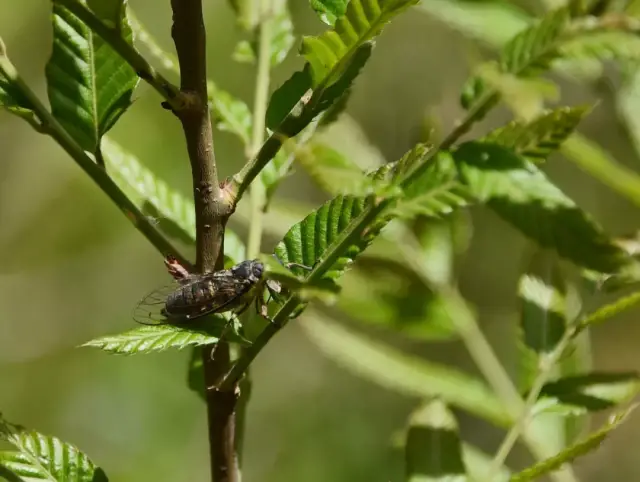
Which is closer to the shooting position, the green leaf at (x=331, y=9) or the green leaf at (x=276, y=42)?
the green leaf at (x=331, y=9)

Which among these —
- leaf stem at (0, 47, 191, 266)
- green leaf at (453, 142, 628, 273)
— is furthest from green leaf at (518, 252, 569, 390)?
leaf stem at (0, 47, 191, 266)

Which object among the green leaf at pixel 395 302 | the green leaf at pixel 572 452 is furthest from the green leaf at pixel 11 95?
the green leaf at pixel 395 302

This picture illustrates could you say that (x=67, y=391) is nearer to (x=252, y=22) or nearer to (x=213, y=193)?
(x=252, y=22)

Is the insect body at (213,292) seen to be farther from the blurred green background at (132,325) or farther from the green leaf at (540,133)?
the blurred green background at (132,325)

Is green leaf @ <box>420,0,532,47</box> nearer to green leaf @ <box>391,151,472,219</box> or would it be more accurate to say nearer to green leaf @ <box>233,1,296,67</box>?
green leaf @ <box>233,1,296,67</box>

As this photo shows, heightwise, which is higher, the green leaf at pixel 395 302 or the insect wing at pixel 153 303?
the insect wing at pixel 153 303

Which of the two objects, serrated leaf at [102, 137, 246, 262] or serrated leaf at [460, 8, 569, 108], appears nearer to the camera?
serrated leaf at [460, 8, 569, 108]
